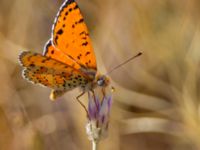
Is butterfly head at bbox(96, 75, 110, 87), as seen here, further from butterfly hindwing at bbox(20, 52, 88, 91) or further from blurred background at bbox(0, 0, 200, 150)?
blurred background at bbox(0, 0, 200, 150)

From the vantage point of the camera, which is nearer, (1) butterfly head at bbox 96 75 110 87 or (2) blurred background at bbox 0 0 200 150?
(1) butterfly head at bbox 96 75 110 87

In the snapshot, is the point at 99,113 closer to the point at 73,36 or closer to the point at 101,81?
the point at 101,81

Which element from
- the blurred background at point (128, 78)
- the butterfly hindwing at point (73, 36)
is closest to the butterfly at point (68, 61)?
the butterfly hindwing at point (73, 36)

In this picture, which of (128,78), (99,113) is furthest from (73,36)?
(128,78)

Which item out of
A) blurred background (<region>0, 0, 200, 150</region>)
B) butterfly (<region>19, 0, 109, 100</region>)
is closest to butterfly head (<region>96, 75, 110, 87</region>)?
butterfly (<region>19, 0, 109, 100</region>)

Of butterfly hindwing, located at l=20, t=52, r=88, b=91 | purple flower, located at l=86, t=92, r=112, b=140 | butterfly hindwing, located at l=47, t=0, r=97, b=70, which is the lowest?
purple flower, located at l=86, t=92, r=112, b=140

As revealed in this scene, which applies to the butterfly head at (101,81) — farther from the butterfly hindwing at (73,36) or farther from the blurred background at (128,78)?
the blurred background at (128,78)

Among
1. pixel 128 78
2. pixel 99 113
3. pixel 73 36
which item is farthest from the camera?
pixel 128 78

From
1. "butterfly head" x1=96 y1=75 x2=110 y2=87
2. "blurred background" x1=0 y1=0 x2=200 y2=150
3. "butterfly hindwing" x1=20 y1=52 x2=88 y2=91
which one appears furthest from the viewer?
"blurred background" x1=0 y1=0 x2=200 y2=150

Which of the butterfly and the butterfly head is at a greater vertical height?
the butterfly
